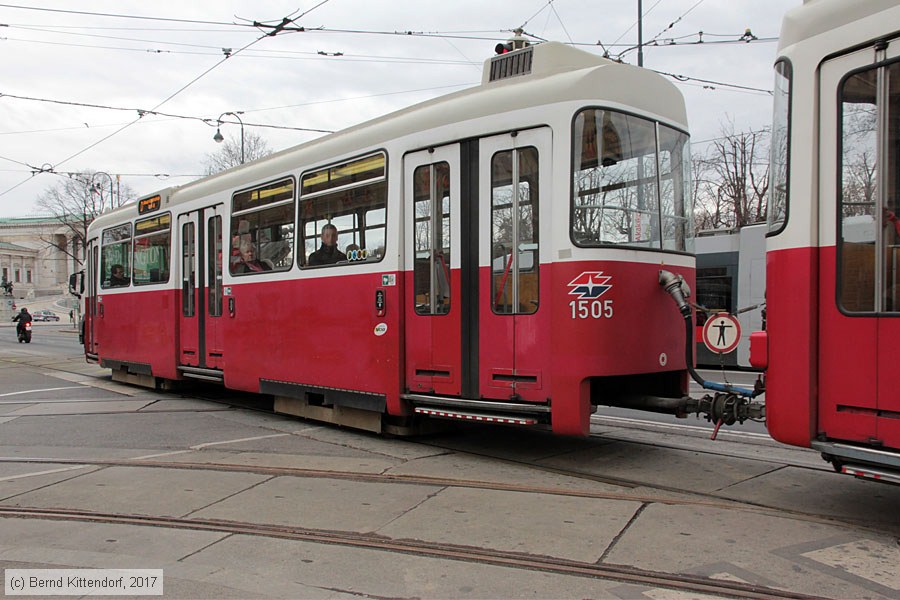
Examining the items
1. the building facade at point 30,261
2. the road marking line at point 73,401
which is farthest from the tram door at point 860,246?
the building facade at point 30,261

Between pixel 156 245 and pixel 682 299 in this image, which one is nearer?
pixel 682 299

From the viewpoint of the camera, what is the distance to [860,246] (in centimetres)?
469

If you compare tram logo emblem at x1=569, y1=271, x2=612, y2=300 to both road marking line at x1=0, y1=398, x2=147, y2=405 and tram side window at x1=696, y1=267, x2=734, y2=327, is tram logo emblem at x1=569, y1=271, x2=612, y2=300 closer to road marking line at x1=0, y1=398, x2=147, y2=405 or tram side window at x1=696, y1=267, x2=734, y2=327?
road marking line at x1=0, y1=398, x2=147, y2=405

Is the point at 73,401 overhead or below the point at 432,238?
below

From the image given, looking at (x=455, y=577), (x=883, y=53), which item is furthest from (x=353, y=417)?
(x=883, y=53)

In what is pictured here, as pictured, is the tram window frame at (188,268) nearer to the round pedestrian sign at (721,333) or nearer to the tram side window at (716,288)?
the round pedestrian sign at (721,333)

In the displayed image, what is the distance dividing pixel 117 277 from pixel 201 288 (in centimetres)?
405

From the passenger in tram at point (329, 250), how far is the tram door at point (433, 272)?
4.34 feet

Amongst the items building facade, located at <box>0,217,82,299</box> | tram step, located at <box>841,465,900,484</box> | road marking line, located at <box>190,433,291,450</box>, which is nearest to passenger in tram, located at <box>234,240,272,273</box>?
road marking line, located at <box>190,433,291,450</box>

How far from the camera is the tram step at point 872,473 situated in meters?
4.48

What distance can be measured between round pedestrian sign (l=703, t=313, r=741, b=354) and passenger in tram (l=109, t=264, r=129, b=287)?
11386 mm

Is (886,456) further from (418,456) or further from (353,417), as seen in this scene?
(353,417)

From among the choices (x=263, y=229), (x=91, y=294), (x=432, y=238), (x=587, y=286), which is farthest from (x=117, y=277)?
(x=587, y=286)

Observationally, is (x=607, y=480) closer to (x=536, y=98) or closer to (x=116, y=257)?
(x=536, y=98)
